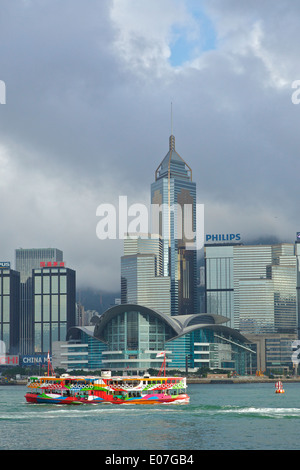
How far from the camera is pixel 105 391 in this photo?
114 metres

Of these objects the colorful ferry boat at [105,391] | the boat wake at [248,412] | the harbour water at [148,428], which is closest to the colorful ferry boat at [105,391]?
the colorful ferry boat at [105,391]

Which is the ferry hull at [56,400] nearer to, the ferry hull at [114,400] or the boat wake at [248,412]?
the ferry hull at [114,400]

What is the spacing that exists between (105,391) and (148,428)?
33446 mm

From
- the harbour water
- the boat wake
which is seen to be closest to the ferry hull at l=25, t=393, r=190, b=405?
the harbour water

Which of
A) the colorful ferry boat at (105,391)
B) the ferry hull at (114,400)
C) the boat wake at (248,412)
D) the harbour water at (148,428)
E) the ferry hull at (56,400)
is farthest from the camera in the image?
the ferry hull at (56,400)

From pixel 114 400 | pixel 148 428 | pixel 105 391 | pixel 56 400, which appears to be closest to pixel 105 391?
pixel 105 391

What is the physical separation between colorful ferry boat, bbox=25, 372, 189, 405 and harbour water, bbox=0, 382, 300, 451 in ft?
13.8

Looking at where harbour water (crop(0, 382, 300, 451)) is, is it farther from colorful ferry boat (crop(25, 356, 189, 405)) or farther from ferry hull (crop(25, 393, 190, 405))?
colorful ferry boat (crop(25, 356, 189, 405))

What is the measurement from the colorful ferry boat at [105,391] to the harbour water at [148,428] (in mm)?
4215

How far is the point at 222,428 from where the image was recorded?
8106 cm

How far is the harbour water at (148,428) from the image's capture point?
69.9m

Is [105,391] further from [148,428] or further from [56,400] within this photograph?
[148,428]
